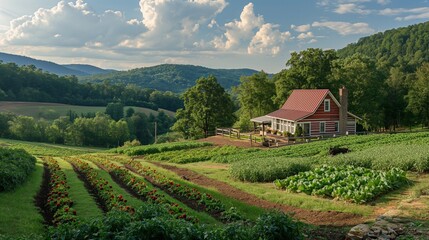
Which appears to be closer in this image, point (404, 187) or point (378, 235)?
point (378, 235)

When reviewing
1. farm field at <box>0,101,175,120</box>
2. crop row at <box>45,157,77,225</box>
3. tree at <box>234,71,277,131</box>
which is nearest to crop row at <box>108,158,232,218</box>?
crop row at <box>45,157,77,225</box>

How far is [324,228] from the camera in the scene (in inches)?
485

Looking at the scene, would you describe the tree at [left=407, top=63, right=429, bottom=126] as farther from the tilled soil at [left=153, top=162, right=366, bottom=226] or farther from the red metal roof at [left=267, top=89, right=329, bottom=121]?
the tilled soil at [left=153, top=162, right=366, bottom=226]

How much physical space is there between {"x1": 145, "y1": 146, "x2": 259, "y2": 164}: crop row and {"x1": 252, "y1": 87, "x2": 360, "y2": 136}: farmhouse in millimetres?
9527

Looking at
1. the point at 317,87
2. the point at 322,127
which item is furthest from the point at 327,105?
the point at 317,87

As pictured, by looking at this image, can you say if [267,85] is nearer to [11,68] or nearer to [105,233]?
[105,233]

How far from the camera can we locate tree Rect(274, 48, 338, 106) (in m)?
52.0

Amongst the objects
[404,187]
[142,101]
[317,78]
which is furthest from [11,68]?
[404,187]

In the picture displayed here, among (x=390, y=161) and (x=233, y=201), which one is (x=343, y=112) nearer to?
(x=390, y=161)

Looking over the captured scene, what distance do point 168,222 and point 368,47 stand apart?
488 ft

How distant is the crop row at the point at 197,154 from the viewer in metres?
33.1

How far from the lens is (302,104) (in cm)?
4494

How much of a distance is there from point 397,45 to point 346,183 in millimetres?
139812

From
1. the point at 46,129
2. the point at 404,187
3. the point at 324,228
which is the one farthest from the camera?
the point at 46,129
